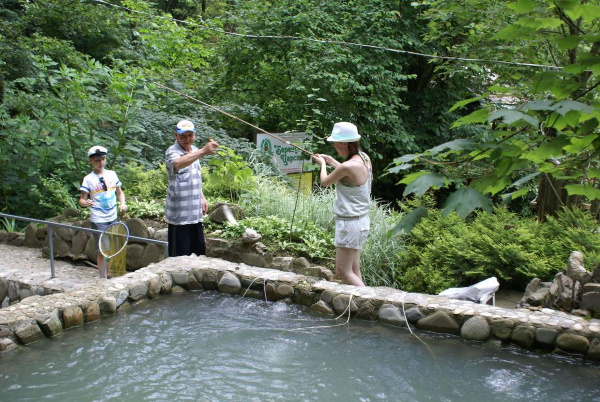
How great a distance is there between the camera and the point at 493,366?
4.13 meters

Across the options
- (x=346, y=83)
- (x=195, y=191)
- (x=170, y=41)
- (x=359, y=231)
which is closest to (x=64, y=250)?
(x=195, y=191)

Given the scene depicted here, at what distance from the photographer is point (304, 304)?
17.4 ft

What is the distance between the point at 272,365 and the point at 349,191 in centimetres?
176

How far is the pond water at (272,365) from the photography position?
3723 millimetres

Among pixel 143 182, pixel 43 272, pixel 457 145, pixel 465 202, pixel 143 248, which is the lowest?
pixel 43 272

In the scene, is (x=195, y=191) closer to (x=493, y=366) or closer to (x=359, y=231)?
(x=359, y=231)

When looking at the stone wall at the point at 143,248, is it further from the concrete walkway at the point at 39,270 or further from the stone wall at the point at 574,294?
the stone wall at the point at 574,294

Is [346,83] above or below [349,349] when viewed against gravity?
above

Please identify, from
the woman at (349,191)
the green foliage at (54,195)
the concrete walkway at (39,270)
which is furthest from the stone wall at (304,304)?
the green foliage at (54,195)

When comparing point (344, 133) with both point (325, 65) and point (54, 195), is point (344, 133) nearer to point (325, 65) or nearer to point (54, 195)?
point (54, 195)

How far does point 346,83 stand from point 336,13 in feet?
6.22

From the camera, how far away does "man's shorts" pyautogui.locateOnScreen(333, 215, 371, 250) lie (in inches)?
205

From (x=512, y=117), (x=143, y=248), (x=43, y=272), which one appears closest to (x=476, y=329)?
(x=512, y=117)

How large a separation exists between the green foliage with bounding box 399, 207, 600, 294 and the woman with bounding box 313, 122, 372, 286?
40.2 inches
